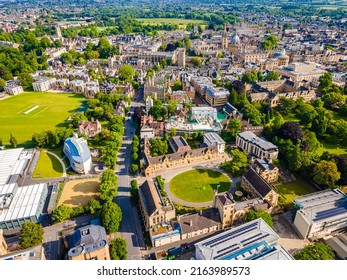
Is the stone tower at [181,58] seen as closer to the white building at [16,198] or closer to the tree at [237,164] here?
the tree at [237,164]

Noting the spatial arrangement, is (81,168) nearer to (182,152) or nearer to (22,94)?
(182,152)

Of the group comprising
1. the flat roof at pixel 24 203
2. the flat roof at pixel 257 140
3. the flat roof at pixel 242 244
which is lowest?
the flat roof at pixel 24 203

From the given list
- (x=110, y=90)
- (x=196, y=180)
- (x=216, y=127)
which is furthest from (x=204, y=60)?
(x=196, y=180)

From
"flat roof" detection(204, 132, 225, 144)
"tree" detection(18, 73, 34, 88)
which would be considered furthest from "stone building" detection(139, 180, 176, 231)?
"tree" detection(18, 73, 34, 88)

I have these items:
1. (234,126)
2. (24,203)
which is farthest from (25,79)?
(234,126)

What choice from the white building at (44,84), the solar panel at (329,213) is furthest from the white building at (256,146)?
the white building at (44,84)
